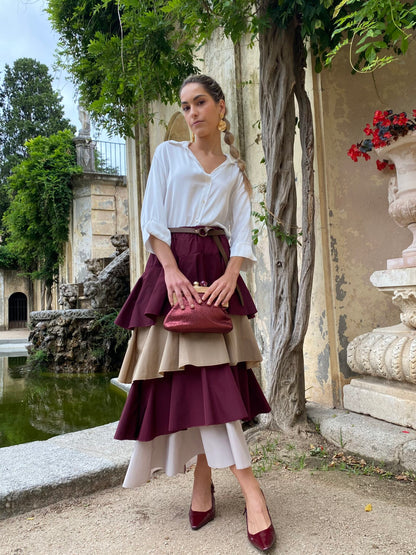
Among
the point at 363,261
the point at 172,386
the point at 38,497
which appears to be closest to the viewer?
the point at 172,386

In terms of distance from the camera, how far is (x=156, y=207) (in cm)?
175

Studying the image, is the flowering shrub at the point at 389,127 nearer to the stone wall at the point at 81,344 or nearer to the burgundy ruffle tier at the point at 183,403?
the burgundy ruffle tier at the point at 183,403

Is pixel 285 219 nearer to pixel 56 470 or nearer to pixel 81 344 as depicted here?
pixel 56 470

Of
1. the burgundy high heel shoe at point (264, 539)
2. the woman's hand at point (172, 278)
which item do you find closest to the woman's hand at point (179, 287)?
the woman's hand at point (172, 278)

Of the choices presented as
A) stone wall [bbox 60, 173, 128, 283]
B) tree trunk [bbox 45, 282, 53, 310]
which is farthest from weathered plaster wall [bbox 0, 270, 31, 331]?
stone wall [bbox 60, 173, 128, 283]

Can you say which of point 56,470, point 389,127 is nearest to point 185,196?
point 56,470

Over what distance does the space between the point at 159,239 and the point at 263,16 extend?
178 centimetres

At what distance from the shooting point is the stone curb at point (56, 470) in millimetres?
2016

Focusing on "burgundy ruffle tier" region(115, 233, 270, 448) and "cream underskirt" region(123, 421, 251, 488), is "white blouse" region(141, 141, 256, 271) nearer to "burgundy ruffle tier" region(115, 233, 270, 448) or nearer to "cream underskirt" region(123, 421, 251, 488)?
"burgundy ruffle tier" region(115, 233, 270, 448)

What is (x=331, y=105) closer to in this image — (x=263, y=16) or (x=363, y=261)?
(x=263, y=16)

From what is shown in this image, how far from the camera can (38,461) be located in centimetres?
236

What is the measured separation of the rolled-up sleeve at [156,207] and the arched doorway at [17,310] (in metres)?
25.0

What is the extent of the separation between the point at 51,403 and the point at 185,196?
14.0 feet

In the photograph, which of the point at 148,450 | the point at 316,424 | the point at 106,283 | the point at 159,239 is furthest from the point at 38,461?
the point at 106,283
